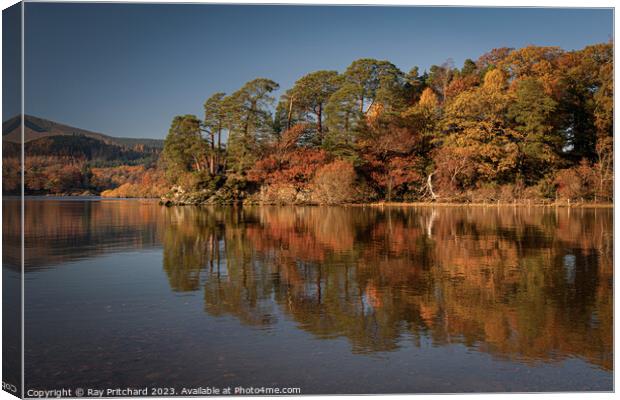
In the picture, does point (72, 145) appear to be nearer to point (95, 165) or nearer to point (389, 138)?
point (389, 138)

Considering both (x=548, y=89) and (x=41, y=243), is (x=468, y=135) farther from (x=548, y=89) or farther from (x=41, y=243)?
(x=41, y=243)

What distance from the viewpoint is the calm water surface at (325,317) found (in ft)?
12.7

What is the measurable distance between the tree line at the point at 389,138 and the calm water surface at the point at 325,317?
16816 mm

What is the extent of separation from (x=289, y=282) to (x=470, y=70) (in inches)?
1199

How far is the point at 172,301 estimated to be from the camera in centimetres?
590

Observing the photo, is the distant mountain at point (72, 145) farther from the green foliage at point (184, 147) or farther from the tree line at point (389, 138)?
the tree line at point (389, 138)

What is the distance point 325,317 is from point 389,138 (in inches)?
929

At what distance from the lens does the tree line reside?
84.6 feet

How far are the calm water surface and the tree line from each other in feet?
55.2

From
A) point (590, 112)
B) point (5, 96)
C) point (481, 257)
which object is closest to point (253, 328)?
point (5, 96)

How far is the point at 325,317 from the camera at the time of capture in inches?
207

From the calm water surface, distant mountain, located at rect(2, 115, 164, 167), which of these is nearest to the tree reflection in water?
the calm water surface

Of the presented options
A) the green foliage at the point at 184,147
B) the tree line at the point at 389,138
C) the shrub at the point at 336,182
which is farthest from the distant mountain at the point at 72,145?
the shrub at the point at 336,182

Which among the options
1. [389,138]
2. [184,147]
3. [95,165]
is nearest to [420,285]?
[389,138]
